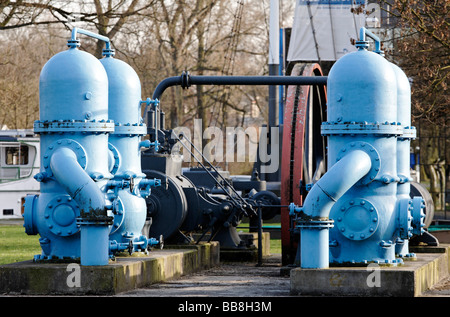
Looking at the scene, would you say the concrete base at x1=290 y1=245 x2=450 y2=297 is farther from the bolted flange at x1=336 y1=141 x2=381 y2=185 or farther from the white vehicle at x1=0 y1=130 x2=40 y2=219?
the white vehicle at x1=0 y1=130 x2=40 y2=219

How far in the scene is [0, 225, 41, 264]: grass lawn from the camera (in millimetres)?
18809

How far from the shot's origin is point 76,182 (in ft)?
35.0

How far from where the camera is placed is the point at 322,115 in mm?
18781

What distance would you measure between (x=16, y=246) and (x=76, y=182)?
12.2 meters

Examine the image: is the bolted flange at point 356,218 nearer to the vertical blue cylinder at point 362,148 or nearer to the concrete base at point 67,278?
the vertical blue cylinder at point 362,148

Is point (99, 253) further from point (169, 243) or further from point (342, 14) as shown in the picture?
point (342, 14)

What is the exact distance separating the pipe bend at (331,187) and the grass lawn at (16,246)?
873 cm

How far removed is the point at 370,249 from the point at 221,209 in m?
5.78

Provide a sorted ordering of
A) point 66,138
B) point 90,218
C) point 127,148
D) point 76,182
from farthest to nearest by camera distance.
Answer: point 127,148
point 66,138
point 76,182
point 90,218

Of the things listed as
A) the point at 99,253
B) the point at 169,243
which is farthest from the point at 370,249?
the point at 169,243

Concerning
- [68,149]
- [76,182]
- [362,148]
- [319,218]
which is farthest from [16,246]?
[319,218]

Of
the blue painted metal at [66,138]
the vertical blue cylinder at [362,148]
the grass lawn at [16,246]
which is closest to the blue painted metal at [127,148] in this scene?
the blue painted metal at [66,138]

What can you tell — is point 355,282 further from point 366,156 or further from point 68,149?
point 68,149

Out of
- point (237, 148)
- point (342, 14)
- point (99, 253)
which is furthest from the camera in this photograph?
point (237, 148)
